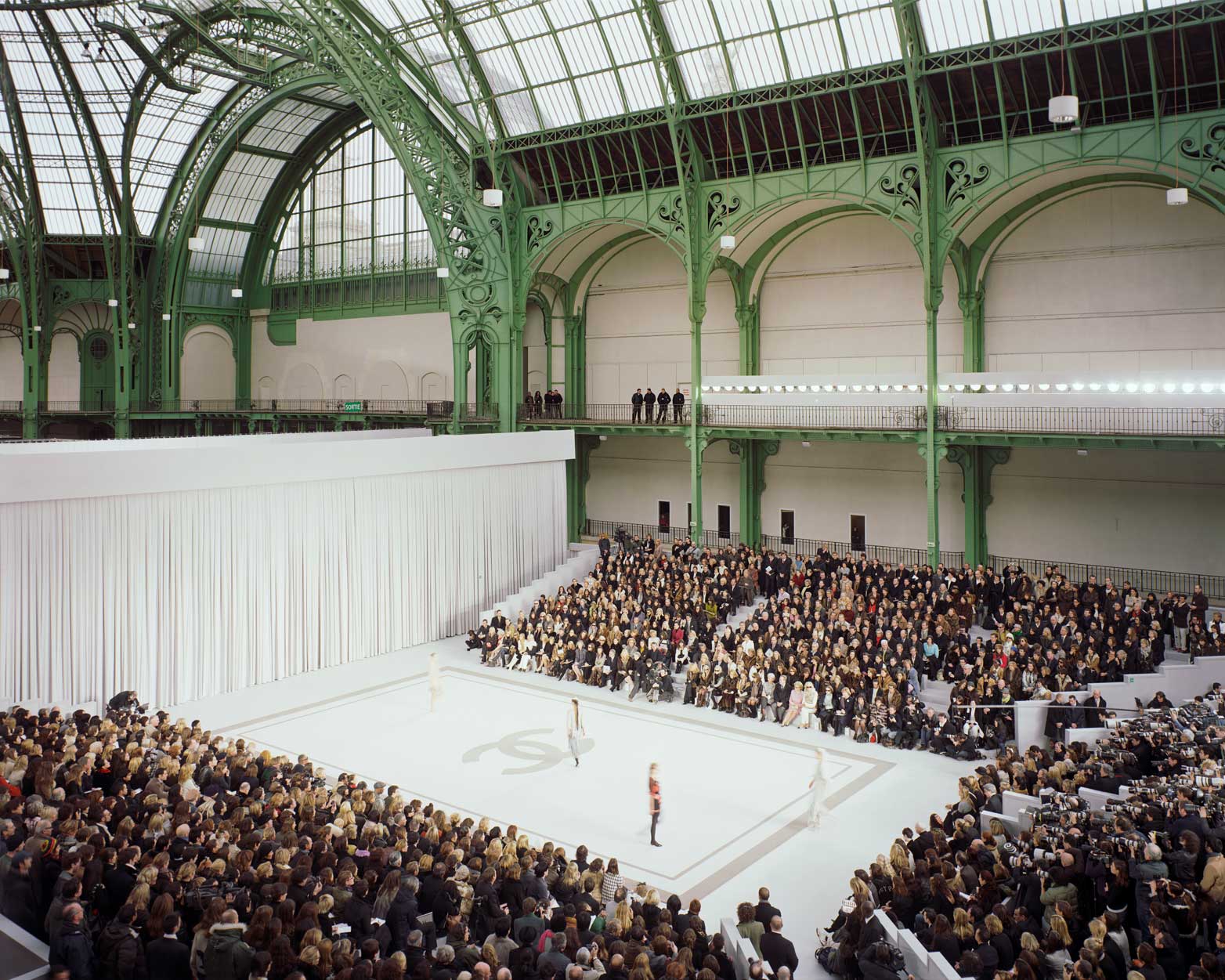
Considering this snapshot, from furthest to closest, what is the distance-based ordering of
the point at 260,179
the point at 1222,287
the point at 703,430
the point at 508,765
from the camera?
the point at 260,179
the point at 703,430
the point at 1222,287
the point at 508,765

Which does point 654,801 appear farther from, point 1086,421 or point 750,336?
point 750,336

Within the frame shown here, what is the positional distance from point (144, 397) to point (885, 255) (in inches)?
1413

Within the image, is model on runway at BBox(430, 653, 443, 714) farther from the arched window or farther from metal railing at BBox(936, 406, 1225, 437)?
the arched window

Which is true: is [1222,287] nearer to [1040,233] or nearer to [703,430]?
[1040,233]

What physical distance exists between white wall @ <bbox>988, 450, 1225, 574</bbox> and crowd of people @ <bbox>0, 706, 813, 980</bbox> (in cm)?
2106

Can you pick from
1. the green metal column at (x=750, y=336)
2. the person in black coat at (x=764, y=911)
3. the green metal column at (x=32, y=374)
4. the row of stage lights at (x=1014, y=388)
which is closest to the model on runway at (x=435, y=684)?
the person in black coat at (x=764, y=911)

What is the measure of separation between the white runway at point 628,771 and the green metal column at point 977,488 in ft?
45.6

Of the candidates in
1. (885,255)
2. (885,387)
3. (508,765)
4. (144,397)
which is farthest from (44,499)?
(144,397)

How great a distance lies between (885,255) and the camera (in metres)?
32.4

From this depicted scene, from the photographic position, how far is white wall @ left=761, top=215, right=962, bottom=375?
1251 inches

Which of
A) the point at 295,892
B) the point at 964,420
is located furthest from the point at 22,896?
the point at 964,420

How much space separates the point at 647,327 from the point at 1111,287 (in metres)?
16.2

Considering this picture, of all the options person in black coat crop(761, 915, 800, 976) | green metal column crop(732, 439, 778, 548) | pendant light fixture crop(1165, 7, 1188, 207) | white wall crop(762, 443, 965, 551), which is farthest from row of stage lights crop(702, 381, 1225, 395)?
→ person in black coat crop(761, 915, 800, 976)

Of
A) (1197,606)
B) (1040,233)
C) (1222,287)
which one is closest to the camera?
(1197,606)
